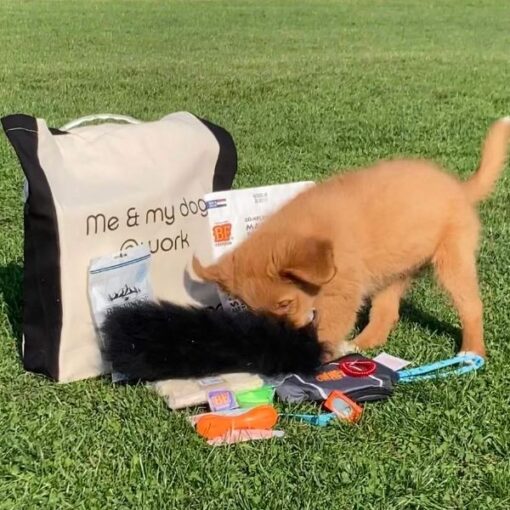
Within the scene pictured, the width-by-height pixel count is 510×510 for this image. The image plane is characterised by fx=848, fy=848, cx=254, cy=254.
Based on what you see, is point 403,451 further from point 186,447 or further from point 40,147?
point 40,147

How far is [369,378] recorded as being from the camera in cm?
328

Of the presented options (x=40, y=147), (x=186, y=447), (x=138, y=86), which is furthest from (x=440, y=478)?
(x=138, y=86)

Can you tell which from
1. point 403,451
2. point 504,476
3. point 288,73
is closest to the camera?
point 504,476

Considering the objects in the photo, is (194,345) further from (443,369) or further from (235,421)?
(443,369)

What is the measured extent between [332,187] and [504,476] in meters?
1.61

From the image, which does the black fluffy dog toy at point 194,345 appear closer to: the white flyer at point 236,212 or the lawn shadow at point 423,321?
the white flyer at point 236,212

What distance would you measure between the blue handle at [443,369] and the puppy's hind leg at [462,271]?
0.79 feet

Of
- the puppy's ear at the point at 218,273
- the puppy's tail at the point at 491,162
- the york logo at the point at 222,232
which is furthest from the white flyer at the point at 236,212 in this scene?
the puppy's tail at the point at 491,162

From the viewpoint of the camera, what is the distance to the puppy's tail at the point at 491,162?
4.19m

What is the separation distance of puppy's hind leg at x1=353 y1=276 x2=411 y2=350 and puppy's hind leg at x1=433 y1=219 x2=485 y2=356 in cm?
29

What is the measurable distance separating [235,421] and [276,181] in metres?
3.76

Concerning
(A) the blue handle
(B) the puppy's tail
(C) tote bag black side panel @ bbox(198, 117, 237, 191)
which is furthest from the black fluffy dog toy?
(B) the puppy's tail

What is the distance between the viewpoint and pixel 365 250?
373 centimetres

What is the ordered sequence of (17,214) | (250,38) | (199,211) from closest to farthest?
(199,211), (17,214), (250,38)
